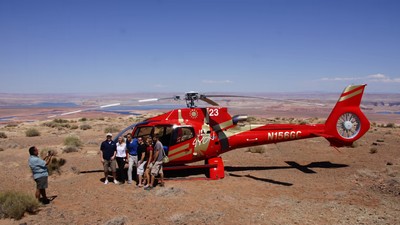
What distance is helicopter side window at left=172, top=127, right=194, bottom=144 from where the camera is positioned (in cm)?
1131

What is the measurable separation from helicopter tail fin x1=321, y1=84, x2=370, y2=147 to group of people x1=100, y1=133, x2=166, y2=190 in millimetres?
7690

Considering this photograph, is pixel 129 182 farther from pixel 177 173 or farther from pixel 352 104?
pixel 352 104

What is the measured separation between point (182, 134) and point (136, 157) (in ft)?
6.39

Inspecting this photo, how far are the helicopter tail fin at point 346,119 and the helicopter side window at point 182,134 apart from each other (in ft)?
19.9

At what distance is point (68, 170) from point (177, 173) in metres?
4.83

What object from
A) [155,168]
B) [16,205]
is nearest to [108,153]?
[155,168]

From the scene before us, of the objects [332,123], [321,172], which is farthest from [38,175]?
[332,123]

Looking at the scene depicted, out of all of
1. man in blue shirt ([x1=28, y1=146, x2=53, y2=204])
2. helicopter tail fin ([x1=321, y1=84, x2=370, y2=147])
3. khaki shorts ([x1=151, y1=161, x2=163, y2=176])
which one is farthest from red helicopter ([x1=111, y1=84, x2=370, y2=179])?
man in blue shirt ([x1=28, y1=146, x2=53, y2=204])

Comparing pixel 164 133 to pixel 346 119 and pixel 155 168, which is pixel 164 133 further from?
pixel 346 119

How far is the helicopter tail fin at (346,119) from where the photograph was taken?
1307cm

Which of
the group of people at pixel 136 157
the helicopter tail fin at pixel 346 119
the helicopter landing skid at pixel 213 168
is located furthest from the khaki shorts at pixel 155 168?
→ the helicopter tail fin at pixel 346 119

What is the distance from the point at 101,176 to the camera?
1172cm

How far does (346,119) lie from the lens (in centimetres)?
1326

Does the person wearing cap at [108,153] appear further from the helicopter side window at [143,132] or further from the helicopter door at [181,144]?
the helicopter door at [181,144]
